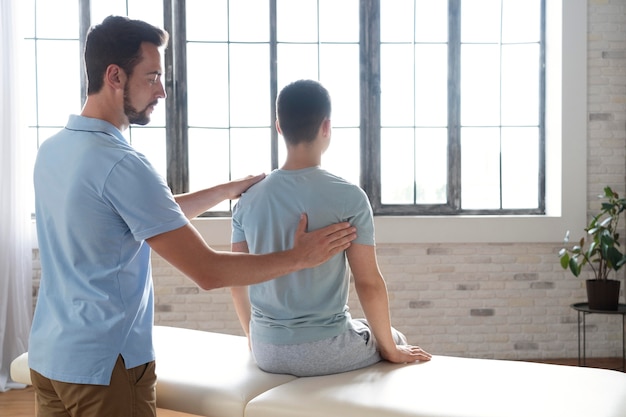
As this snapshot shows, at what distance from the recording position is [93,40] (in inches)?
68.9

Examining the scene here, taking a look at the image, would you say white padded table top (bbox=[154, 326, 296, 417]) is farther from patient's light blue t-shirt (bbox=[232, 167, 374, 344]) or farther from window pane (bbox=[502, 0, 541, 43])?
window pane (bbox=[502, 0, 541, 43])

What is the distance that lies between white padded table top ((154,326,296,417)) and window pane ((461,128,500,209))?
2.81m

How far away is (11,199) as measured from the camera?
4457 millimetres

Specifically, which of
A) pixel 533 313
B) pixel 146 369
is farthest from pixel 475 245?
pixel 146 369

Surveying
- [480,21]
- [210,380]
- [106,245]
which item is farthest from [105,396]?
[480,21]

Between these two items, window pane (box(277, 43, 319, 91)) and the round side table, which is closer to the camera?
the round side table

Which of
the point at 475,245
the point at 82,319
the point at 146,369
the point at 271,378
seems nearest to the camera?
the point at 82,319

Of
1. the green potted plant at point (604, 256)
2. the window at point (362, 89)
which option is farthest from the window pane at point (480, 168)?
the green potted plant at point (604, 256)

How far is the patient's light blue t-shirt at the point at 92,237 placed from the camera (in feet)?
5.42

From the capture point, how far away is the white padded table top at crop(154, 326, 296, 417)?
2221 mm

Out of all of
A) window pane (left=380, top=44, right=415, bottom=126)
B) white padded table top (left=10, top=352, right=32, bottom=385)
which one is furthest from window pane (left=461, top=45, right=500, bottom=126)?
white padded table top (left=10, top=352, right=32, bottom=385)

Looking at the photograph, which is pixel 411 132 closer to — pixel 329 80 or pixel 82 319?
pixel 329 80

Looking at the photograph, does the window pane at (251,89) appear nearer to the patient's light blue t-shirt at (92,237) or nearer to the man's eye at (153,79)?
the man's eye at (153,79)

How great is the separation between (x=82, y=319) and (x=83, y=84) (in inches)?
140
